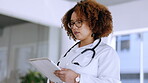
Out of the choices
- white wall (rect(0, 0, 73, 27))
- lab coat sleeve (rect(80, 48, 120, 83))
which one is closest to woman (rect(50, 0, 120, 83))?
lab coat sleeve (rect(80, 48, 120, 83))

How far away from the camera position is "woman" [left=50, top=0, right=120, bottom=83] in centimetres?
138

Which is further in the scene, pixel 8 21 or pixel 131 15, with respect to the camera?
pixel 8 21

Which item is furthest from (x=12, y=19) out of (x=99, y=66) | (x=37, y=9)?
(x=99, y=66)

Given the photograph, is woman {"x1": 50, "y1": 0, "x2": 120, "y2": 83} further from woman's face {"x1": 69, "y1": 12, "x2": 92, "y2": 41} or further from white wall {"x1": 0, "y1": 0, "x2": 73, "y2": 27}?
white wall {"x1": 0, "y1": 0, "x2": 73, "y2": 27}

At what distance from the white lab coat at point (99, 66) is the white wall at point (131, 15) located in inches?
90.9

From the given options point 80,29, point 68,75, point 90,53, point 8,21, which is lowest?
point 68,75

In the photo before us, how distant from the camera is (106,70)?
1382mm

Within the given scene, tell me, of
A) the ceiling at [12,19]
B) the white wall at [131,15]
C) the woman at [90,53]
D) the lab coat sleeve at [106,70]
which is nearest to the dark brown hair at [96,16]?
the woman at [90,53]

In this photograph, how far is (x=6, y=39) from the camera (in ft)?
15.3

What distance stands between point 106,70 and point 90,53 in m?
0.14

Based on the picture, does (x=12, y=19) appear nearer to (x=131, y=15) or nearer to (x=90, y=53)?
(x=131, y=15)

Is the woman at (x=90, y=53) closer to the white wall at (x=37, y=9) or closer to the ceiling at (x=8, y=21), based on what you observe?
the white wall at (x=37, y=9)

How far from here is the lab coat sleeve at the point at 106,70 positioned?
1366 millimetres

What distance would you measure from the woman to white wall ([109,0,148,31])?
2.28 metres
